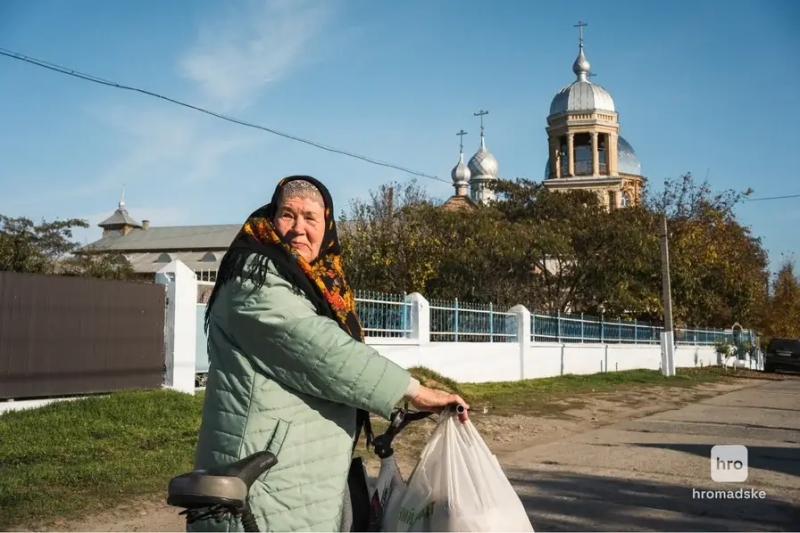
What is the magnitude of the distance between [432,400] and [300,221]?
66 cm

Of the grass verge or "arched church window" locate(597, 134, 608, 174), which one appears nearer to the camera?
the grass verge

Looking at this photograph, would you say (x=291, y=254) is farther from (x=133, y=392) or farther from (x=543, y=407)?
(x=543, y=407)

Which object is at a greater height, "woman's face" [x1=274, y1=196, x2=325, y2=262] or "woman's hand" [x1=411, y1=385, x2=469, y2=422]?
"woman's face" [x1=274, y1=196, x2=325, y2=262]

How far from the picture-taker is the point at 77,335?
9617mm

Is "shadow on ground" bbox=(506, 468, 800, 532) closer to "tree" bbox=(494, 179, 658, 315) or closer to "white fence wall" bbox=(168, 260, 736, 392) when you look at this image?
"white fence wall" bbox=(168, 260, 736, 392)

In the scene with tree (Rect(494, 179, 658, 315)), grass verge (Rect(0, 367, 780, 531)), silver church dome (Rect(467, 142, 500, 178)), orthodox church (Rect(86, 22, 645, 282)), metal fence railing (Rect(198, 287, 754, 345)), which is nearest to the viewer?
grass verge (Rect(0, 367, 780, 531))

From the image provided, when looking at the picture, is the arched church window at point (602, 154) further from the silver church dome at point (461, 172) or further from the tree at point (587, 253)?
the tree at point (587, 253)

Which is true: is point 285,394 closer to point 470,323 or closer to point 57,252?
point 470,323

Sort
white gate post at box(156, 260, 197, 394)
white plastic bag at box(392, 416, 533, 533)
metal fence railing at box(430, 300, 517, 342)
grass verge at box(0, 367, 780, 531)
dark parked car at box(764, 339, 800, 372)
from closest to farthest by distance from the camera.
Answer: white plastic bag at box(392, 416, 533, 533), grass verge at box(0, 367, 780, 531), white gate post at box(156, 260, 197, 394), metal fence railing at box(430, 300, 517, 342), dark parked car at box(764, 339, 800, 372)

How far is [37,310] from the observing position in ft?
30.2

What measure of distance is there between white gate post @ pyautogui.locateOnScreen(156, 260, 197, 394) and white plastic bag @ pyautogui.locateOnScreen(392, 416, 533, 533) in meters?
8.49

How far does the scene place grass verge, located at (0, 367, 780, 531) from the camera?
543cm

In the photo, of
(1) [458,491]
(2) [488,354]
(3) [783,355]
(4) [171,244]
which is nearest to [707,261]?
(3) [783,355]

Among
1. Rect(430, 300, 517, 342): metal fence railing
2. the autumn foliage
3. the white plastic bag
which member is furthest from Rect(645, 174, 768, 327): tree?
the white plastic bag
